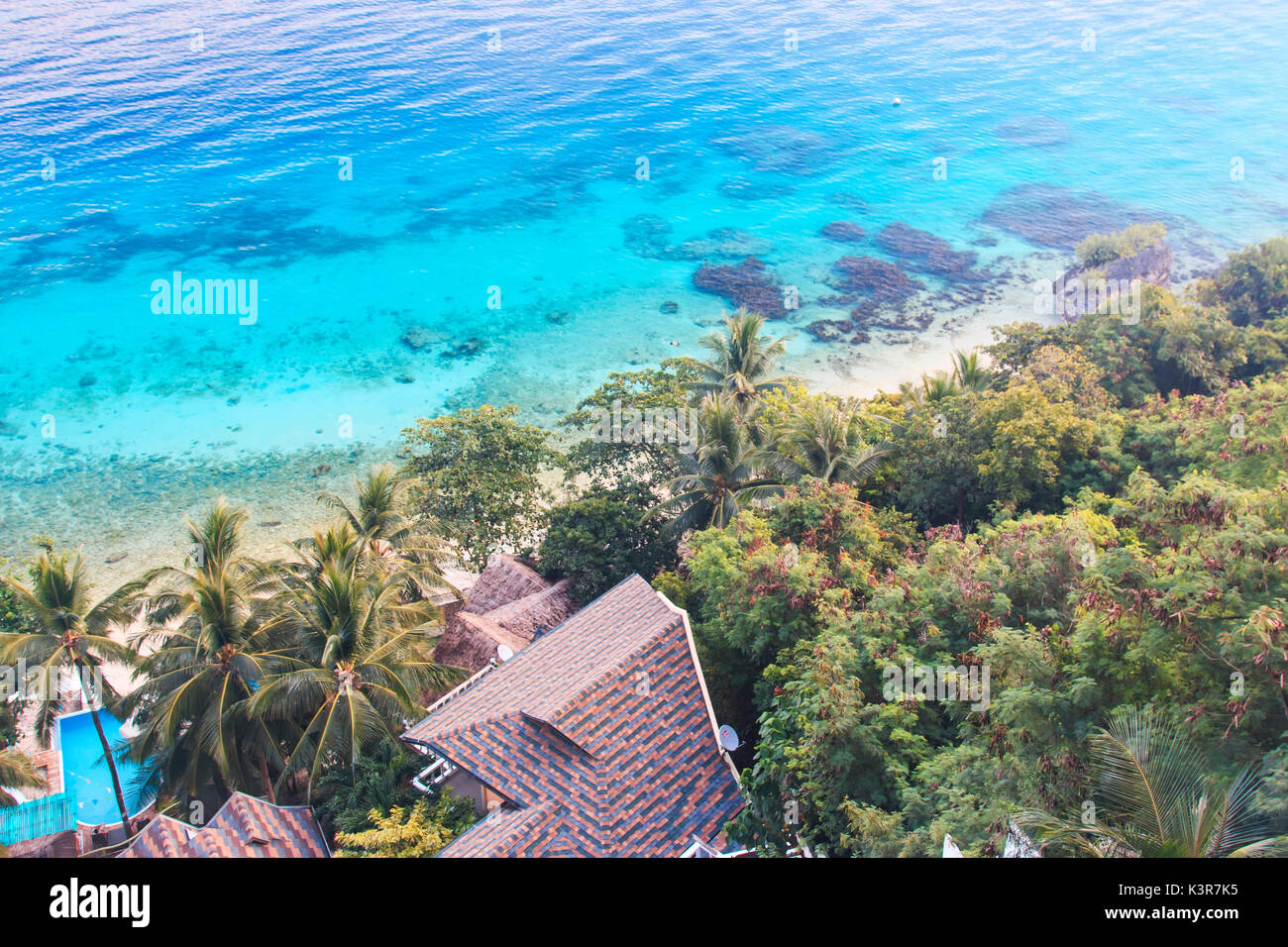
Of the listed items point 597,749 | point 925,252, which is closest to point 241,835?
point 597,749

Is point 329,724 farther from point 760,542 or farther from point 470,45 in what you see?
point 470,45

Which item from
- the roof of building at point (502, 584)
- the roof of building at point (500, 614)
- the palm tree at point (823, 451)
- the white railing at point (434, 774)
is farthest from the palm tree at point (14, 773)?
the palm tree at point (823, 451)

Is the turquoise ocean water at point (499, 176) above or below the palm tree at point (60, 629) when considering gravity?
above

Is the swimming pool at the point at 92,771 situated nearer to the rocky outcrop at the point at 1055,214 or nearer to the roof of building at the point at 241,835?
the roof of building at the point at 241,835

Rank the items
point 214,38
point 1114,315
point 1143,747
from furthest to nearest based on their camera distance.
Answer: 1. point 214,38
2. point 1114,315
3. point 1143,747

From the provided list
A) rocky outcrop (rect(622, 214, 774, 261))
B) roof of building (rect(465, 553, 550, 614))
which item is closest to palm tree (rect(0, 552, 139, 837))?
roof of building (rect(465, 553, 550, 614))

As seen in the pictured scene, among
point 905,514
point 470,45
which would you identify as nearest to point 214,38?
point 470,45

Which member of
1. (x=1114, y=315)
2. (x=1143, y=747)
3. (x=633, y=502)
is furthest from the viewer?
(x=1114, y=315)
